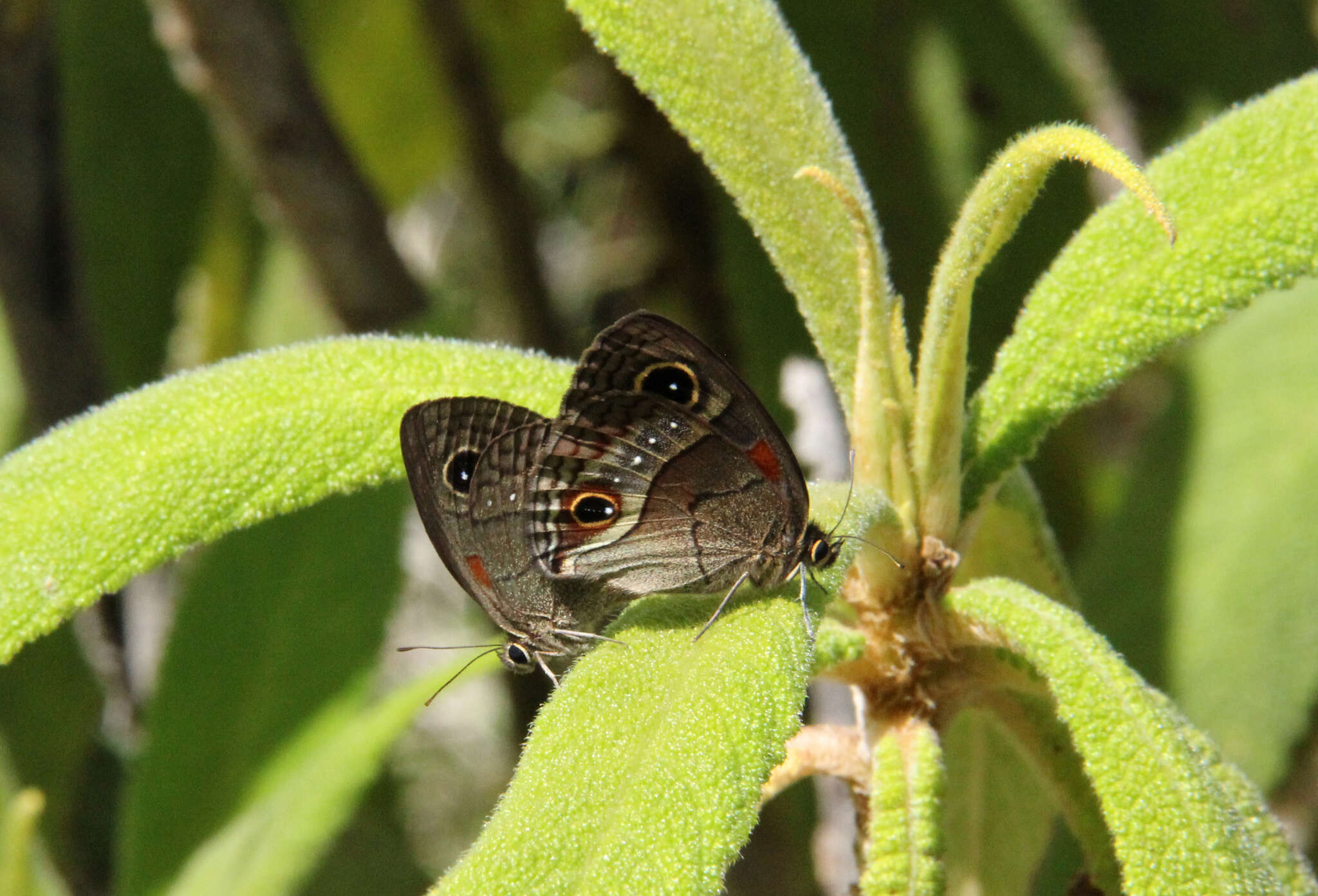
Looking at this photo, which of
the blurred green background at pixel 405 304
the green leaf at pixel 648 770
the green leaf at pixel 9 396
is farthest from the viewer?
the green leaf at pixel 9 396

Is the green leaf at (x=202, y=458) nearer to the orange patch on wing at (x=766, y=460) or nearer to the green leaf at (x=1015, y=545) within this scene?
the orange patch on wing at (x=766, y=460)

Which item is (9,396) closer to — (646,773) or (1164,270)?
(646,773)

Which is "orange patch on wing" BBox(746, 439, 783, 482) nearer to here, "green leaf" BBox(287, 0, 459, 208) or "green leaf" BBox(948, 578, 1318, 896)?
"green leaf" BBox(948, 578, 1318, 896)

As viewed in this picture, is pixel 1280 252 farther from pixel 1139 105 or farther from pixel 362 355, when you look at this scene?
pixel 1139 105

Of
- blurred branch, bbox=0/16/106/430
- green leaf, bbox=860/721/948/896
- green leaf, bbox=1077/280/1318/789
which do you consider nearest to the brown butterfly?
green leaf, bbox=860/721/948/896

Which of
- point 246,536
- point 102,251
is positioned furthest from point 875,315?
point 102,251

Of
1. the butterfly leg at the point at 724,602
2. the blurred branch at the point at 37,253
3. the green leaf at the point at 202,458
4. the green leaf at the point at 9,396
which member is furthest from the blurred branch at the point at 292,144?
the butterfly leg at the point at 724,602
